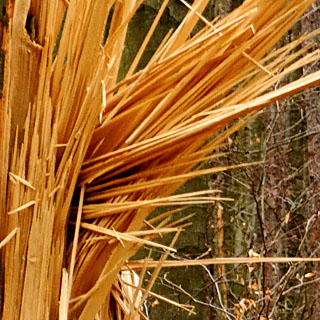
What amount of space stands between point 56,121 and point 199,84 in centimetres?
13

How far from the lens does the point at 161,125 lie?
24.0 inches

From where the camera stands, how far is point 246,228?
167 inches

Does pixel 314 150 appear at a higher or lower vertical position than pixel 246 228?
higher

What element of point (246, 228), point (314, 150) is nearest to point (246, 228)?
point (246, 228)

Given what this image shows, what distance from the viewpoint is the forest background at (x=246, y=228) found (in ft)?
9.23

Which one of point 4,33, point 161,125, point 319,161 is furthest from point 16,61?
point 319,161

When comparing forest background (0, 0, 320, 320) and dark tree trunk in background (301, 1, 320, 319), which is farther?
dark tree trunk in background (301, 1, 320, 319)

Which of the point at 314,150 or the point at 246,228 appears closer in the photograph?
the point at 314,150

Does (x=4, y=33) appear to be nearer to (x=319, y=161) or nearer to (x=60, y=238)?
(x=60, y=238)

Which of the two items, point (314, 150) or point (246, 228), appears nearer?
point (314, 150)

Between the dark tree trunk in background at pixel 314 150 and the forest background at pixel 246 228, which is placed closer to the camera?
the forest background at pixel 246 228

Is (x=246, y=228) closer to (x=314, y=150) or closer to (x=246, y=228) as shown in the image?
(x=246, y=228)

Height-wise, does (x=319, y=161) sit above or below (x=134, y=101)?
below

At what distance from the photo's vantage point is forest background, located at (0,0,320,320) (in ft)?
9.23
